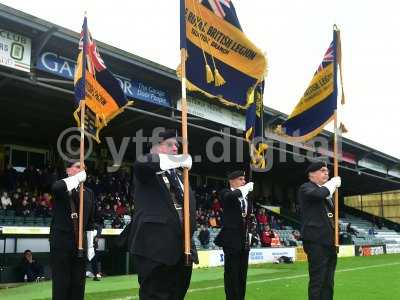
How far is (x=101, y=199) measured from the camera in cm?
2080

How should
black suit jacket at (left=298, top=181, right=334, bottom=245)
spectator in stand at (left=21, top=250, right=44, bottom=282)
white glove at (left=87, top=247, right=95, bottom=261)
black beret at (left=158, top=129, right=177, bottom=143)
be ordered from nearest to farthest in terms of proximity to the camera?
black beret at (left=158, top=129, right=177, bottom=143)
white glove at (left=87, top=247, right=95, bottom=261)
black suit jacket at (left=298, top=181, right=334, bottom=245)
spectator in stand at (left=21, top=250, right=44, bottom=282)

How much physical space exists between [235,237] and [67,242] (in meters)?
2.34

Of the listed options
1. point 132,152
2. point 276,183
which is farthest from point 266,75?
point 276,183

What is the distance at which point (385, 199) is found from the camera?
57.2m

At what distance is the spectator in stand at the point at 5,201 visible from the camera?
57.2ft

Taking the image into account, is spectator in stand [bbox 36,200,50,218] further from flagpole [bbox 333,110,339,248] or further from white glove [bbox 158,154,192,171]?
white glove [bbox 158,154,192,171]

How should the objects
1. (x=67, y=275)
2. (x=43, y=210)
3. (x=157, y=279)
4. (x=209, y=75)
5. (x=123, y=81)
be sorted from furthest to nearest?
(x=43, y=210)
(x=123, y=81)
(x=67, y=275)
(x=209, y=75)
(x=157, y=279)

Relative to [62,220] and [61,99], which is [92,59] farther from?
[61,99]

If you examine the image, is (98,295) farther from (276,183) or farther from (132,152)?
(276,183)

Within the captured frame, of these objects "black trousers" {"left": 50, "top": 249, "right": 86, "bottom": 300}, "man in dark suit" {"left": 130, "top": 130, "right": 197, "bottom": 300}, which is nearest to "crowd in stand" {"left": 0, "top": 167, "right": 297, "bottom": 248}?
"black trousers" {"left": 50, "top": 249, "right": 86, "bottom": 300}

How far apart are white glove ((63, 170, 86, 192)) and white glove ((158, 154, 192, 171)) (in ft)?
7.36

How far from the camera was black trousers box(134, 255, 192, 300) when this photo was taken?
14.1ft

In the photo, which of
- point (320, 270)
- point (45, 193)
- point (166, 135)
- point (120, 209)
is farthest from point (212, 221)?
point (166, 135)

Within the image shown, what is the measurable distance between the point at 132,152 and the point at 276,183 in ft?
53.7
